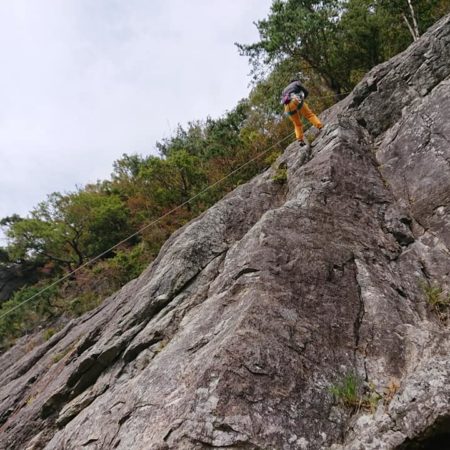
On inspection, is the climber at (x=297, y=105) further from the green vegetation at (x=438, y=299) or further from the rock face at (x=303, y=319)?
the green vegetation at (x=438, y=299)

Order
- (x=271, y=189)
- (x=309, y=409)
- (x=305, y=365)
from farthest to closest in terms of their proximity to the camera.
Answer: (x=271, y=189) < (x=305, y=365) < (x=309, y=409)

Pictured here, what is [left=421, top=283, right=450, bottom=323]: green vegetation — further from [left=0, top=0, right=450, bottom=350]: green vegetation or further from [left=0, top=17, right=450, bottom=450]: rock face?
[left=0, top=0, right=450, bottom=350]: green vegetation

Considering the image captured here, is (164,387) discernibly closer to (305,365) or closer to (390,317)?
(305,365)

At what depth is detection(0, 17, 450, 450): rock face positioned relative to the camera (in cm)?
439

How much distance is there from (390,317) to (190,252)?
164 inches

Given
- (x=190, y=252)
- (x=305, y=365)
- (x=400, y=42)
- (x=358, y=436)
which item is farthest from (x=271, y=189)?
(x=400, y=42)

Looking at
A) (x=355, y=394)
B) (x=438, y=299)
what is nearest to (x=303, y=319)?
(x=355, y=394)

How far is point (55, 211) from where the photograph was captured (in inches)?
1196

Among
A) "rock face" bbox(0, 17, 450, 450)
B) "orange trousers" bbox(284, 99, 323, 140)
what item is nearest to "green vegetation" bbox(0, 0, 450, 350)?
"orange trousers" bbox(284, 99, 323, 140)

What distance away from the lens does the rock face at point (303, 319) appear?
14.4 ft

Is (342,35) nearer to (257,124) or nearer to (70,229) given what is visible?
(257,124)

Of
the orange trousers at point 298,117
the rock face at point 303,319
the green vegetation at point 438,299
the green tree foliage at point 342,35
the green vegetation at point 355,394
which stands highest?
the green tree foliage at point 342,35

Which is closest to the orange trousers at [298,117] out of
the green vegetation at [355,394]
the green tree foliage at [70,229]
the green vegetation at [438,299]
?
the green vegetation at [438,299]

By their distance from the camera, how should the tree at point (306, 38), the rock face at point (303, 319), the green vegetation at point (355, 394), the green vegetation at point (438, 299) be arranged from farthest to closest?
1. the tree at point (306, 38)
2. the green vegetation at point (438, 299)
3. the green vegetation at point (355, 394)
4. the rock face at point (303, 319)
